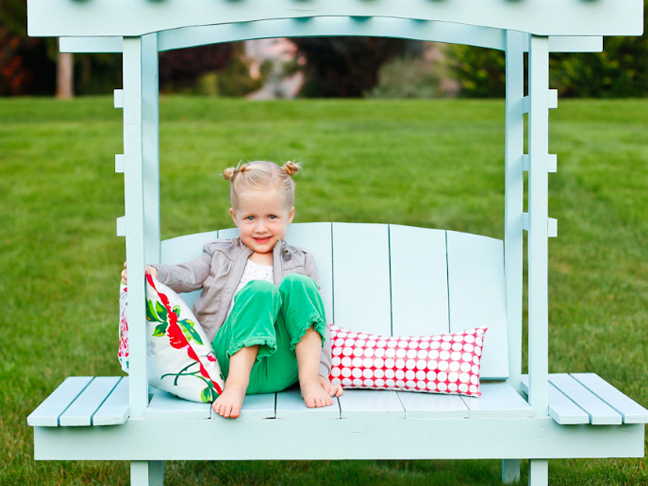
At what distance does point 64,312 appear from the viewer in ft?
15.6

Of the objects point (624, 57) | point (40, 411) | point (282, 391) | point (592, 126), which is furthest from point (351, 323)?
point (624, 57)

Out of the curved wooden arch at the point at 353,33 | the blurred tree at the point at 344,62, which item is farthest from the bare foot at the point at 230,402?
the blurred tree at the point at 344,62

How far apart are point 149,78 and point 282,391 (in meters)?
1.09

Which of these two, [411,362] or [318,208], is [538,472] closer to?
[411,362]

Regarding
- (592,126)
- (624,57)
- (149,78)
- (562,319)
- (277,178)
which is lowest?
(562,319)

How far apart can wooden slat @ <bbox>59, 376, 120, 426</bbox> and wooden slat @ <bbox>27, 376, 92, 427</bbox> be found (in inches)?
0.7

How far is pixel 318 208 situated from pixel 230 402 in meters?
4.37

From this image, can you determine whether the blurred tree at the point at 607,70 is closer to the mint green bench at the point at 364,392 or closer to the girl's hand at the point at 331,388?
the mint green bench at the point at 364,392

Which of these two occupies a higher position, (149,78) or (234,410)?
(149,78)

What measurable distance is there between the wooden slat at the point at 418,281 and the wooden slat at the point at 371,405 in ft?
1.10

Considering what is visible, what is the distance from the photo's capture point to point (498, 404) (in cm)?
225

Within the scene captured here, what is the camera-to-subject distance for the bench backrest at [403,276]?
2676mm

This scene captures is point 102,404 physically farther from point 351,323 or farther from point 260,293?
point 351,323

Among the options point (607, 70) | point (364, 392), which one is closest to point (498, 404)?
point (364, 392)
